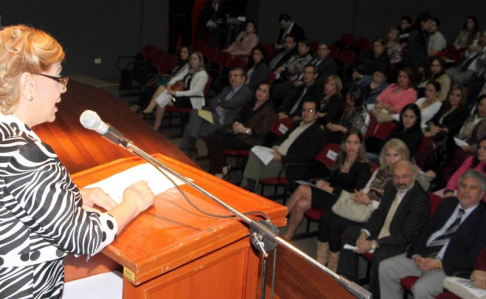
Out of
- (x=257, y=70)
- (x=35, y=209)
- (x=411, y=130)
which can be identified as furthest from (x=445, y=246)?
(x=257, y=70)

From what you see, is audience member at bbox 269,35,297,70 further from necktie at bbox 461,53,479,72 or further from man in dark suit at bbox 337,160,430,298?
man in dark suit at bbox 337,160,430,298

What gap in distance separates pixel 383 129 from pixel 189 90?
2575mm

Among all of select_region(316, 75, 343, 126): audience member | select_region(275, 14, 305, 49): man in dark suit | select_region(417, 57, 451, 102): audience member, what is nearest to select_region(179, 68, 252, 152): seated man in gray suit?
select_region(316, 75, 343, 126): audience member

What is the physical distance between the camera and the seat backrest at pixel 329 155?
190 inches

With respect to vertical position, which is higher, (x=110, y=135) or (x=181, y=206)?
(x=110, y=135)

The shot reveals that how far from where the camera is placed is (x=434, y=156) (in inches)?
195

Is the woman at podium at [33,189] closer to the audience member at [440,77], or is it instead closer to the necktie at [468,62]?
the audience member at [440,77]

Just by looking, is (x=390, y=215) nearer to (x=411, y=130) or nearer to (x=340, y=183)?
(x=340, y=183)

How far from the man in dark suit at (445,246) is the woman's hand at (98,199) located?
2348 mm

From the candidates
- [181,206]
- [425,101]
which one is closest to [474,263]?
[181,206]

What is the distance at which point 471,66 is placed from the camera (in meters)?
7.68

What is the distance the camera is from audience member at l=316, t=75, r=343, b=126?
20.2 ft

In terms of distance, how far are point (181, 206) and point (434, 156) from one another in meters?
3.77

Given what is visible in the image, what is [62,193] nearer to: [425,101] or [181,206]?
[181,206]
